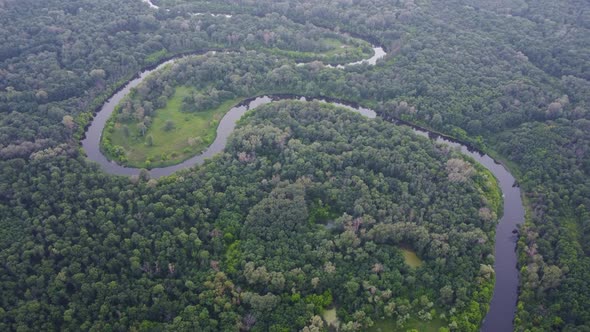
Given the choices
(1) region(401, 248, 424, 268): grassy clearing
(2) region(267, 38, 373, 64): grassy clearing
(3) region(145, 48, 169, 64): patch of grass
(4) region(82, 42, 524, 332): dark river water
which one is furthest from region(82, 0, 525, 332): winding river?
(1) region(401, 248, 424, 268): grassy clearing

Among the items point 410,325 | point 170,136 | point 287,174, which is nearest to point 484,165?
point 287,174

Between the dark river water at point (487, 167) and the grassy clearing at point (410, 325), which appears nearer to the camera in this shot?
the grassy clearing at point (410, 325)

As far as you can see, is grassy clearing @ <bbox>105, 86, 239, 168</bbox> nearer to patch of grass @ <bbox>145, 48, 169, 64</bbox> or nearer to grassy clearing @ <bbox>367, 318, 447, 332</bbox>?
patch of grass @ <bbox>145, 48, 169, 64</bbox>

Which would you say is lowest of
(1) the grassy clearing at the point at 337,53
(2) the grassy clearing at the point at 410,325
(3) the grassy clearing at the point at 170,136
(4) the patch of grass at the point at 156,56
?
(2) the grassy clearing at the point at 410,325

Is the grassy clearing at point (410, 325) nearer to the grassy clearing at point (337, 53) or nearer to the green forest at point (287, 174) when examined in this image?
the green forest at point (287, 174)

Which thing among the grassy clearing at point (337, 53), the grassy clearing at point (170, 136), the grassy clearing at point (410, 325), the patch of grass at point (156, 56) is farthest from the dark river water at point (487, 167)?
the grassy clearing at point (410, 325)
